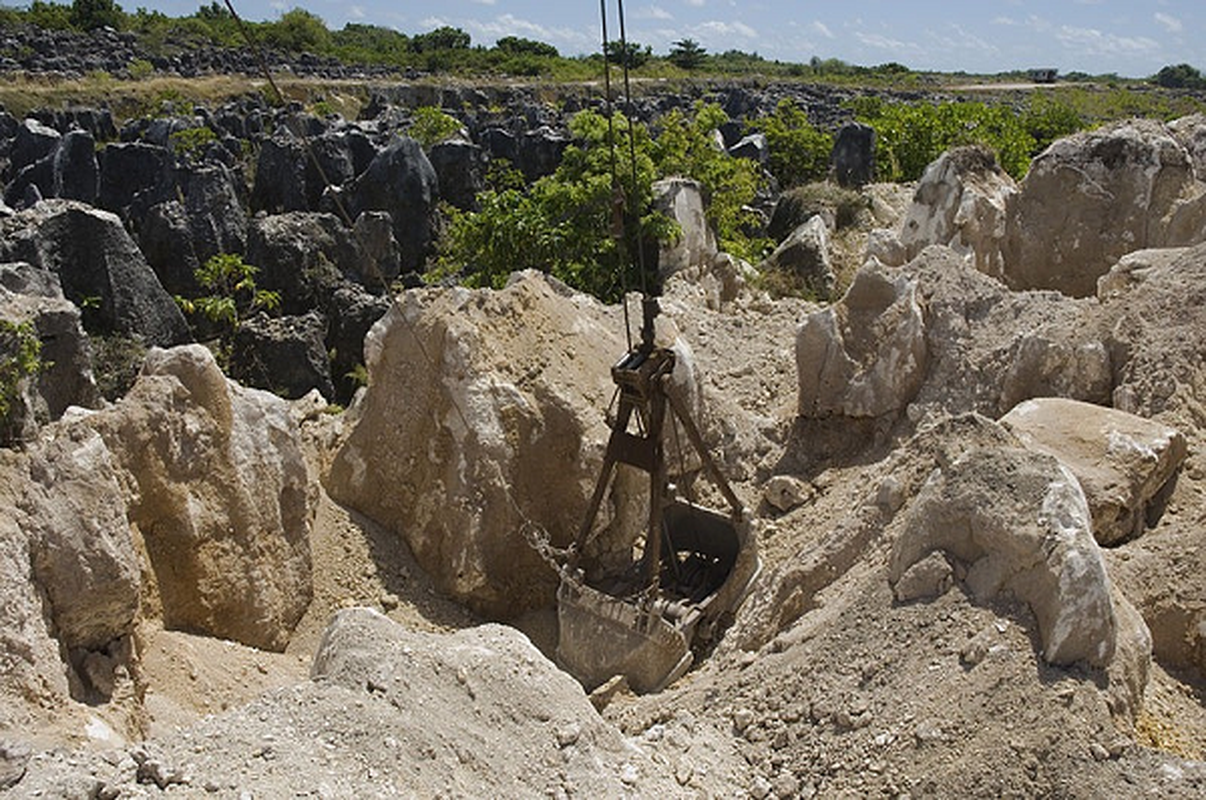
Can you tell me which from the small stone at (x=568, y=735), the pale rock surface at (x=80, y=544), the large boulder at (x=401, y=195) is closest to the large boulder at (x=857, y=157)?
the large boulder at (x=401, y=195)

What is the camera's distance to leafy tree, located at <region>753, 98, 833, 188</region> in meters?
30.3

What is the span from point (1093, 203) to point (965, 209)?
1534mm

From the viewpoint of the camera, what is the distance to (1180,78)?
102188 millimetres

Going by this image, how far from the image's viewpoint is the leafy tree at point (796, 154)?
3034 cm

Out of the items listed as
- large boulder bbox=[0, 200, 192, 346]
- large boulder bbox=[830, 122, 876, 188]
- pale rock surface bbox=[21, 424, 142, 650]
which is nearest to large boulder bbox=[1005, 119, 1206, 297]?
pale rock surface bbox=[21, 424, 142, 650]

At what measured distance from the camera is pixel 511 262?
54.3 feet

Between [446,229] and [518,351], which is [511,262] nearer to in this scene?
[518,351]

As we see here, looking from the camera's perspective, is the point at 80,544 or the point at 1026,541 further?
the point at 80,544

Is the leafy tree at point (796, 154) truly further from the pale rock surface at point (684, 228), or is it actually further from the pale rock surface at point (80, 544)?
the pale rock surface at point (80, 544)

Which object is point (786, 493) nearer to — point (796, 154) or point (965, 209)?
point (965, 209)

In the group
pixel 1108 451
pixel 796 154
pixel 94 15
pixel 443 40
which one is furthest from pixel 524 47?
pixel 1108 451

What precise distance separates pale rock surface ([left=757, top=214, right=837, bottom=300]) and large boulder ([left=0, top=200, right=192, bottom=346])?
9.27 m

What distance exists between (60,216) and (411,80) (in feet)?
159

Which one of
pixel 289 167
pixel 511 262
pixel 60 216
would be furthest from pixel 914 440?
pixel 289 167
